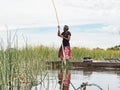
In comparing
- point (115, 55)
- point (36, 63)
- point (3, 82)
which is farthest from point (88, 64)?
point (3, 82)

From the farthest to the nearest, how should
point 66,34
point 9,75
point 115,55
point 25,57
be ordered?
point 115,55 → point 66,34 → point 25,57 → point 9,75

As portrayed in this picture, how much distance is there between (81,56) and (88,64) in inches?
141

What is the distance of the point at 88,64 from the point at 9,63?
13.4 meters

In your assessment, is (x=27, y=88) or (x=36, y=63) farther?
(x=36, y=63)

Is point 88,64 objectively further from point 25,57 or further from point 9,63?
point 9,63

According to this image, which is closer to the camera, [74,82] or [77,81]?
[74,82]

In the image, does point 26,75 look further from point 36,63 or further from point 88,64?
point 88,64

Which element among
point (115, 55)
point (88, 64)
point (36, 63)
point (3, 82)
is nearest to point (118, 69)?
point (88, 64)

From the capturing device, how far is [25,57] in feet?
28.0

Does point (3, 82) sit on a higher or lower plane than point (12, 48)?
lower

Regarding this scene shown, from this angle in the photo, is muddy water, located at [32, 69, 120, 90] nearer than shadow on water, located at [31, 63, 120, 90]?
No

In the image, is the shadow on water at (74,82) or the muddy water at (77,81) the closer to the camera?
the shadow on water at (74,82)

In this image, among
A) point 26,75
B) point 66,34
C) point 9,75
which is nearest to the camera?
point 9,75

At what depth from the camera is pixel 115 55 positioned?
26625 millimetres
